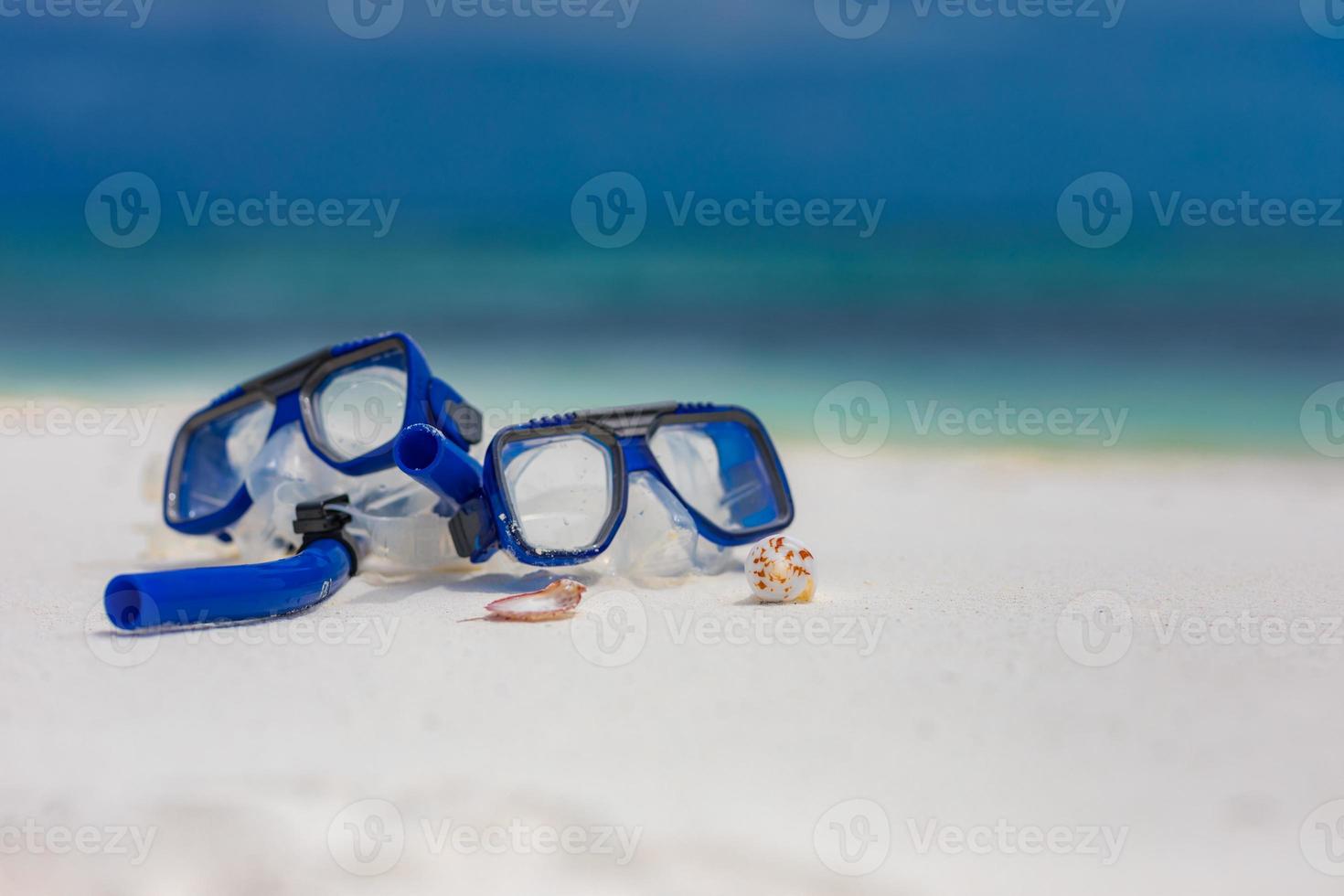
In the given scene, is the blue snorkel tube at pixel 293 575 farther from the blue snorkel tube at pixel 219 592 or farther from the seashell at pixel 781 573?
the seashell at pixel 781 573

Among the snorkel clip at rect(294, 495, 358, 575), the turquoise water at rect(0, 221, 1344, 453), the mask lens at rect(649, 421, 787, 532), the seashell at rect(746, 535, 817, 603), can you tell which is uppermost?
the turquoise water at rect(0, 221, 1344, 453)

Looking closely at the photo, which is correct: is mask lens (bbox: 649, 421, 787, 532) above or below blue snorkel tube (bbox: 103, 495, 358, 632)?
above

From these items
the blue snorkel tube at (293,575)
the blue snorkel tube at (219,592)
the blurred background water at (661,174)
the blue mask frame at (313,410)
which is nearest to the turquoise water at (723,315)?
the blurred background water at (661,174)

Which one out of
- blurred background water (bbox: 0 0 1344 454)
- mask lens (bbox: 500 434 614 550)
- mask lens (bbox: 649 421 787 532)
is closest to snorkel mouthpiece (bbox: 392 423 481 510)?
mask lens (bbox: 500 434 614 550)

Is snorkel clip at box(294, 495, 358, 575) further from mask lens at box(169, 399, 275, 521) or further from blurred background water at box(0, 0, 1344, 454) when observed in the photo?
blurred background water at box(0, 0, 1344, 454)

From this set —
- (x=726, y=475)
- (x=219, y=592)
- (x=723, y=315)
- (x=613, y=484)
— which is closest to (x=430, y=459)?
(x=613, y=484)

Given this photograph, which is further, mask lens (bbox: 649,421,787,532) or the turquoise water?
the turquoise water
